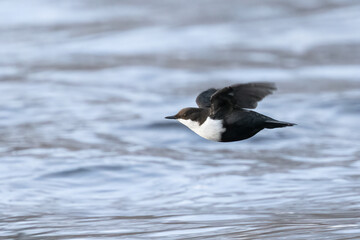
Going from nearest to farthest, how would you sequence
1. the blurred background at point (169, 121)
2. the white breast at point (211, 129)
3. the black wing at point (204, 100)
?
1. the white breast at point (211, 129)
2. the black wing at point (204, 100)
3. the blurred background at point (169, 121)

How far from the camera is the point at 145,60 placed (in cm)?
2047

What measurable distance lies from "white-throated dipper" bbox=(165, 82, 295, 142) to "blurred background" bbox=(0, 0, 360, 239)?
6.61 ft

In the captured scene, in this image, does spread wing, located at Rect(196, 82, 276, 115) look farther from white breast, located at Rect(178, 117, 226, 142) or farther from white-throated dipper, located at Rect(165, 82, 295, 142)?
white breast, located at Rect(178, 117, 226, 142)

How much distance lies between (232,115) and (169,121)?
379 inches

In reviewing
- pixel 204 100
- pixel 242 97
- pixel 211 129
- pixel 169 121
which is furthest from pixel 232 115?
pixel 169 121

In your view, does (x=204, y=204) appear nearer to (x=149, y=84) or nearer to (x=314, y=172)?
(x=314, y=172)

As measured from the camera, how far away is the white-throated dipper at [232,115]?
620 centimetres

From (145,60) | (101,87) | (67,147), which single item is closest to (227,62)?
(145,60)

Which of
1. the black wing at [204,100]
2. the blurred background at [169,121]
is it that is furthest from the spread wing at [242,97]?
the blurred background at [169,121]

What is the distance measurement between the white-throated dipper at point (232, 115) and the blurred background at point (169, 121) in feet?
6.61

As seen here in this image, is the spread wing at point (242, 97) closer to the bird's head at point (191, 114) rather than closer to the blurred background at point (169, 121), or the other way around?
the bird's head at point (191, 114)

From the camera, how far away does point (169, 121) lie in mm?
15938

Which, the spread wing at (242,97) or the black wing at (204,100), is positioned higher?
the black wing at (204,100)

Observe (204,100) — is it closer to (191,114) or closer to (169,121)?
(191,114)
